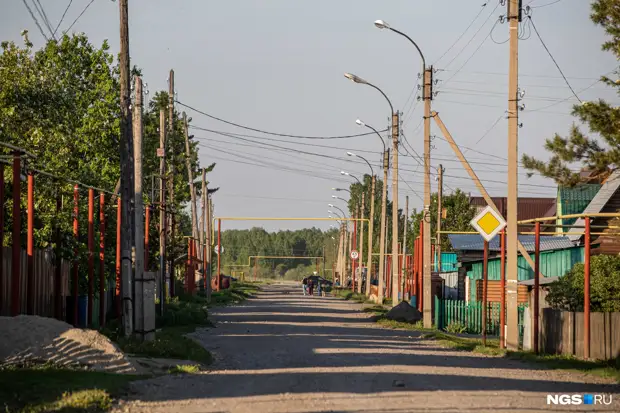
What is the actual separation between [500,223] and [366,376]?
29.3 ft

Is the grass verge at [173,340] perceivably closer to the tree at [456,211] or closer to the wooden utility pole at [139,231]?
the wooden utility pole at [139,231]

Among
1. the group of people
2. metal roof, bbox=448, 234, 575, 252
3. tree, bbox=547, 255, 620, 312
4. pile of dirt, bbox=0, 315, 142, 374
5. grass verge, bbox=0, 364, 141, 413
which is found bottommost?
the group of people

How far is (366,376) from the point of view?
55.8 ft

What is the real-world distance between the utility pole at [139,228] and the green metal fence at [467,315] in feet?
47.8

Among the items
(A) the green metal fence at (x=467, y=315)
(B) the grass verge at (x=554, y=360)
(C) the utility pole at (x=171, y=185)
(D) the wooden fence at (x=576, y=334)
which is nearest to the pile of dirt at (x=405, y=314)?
(A) the green metal fence at (x=467, y=315)

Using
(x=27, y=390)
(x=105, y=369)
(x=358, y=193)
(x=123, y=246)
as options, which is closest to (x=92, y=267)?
(x=123, y=246)

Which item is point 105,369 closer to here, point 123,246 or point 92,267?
point 123,246

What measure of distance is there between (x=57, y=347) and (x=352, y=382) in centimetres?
500

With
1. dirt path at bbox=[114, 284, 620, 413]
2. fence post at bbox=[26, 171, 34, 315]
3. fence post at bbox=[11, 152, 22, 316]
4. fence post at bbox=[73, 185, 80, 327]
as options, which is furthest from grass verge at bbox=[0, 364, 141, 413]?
fence post at bbox=[73, 185, 80, 327]

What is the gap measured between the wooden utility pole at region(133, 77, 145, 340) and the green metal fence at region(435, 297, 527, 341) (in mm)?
14576

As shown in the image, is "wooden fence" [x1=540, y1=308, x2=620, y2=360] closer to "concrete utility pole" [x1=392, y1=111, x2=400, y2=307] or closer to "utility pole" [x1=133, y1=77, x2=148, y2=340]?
"utility pole" [x1=133, y1=77, x2=148, y2=340]

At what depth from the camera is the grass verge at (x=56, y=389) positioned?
12.7 m

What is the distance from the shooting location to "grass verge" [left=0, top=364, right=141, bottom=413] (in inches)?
499

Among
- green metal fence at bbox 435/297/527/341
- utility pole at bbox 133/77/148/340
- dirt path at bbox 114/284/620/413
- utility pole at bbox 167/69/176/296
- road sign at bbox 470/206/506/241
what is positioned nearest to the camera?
dirt path at bbox 114/284/620/413
